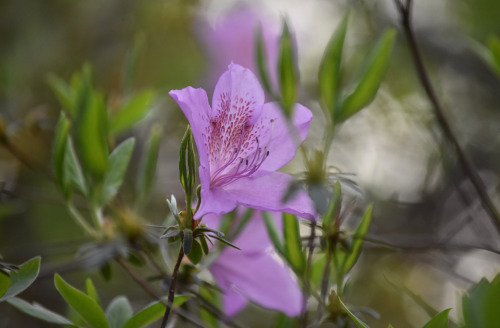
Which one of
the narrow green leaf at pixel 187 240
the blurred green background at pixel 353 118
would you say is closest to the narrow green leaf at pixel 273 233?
the narrow green leaf at pixel 187 240

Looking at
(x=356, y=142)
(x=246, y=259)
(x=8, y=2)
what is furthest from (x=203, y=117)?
(x=8, y=2)

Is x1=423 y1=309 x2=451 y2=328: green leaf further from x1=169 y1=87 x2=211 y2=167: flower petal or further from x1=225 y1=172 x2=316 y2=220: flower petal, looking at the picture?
x1=169 y1=87 x2=211 y2=167: flower petal

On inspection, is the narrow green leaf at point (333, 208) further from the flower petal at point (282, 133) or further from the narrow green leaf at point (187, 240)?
the narrow green leaf at point (187, 240)

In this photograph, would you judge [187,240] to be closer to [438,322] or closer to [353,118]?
[438,322]

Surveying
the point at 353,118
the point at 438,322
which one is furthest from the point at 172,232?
the point at 353,118

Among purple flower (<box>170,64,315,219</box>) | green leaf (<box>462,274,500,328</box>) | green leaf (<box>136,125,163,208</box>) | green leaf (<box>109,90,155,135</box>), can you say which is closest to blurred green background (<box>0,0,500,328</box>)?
green leaf (<box>109,90,155,135</box>)

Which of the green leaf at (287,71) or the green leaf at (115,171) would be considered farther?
the green leaf at (115,171)

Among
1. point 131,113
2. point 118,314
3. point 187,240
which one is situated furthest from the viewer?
point 131,113

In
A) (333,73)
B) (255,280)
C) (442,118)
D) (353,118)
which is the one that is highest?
(333,73)
